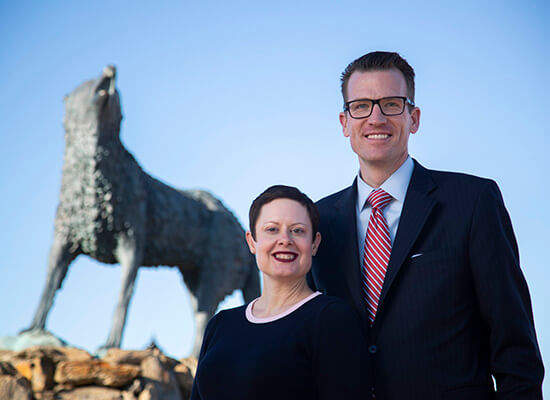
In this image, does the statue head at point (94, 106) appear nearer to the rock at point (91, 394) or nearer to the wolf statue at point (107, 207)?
the wolf statue at point (107, 207)

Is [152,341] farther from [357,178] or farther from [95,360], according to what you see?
[357,178]

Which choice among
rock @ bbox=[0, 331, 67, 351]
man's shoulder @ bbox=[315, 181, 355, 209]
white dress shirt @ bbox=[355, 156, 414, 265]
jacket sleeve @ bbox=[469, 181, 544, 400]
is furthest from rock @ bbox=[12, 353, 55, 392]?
jacket sleeve @ bbox=[469, 181, 544, 400]

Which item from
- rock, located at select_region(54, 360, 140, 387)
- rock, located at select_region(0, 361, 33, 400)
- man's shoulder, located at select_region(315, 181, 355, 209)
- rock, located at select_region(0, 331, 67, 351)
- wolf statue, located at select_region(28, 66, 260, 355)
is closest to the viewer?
man's shoulder, located at select_region(315, 181, 355, 209)

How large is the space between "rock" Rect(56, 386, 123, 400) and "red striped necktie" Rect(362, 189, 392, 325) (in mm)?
4119

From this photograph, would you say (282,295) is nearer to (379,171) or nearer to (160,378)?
(379,171)

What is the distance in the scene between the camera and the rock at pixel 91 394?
5645mm

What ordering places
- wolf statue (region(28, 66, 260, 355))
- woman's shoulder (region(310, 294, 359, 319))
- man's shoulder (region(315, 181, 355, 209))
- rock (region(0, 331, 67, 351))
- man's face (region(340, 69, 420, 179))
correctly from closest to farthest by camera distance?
woman's shoulder (region(310, 294, 359, 319)), man's face (region(340, 69, 420, 179)), man's shoulder (region(315, 181, 355, 209)), rock (region(0, 331, 67, 351)), wolf statue (region(28, 66, 260, 355))

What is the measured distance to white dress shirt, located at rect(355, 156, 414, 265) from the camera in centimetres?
245

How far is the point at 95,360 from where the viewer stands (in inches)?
239

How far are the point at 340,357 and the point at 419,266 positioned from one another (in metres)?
0.43

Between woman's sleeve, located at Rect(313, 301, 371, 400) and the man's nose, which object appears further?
the man's nose

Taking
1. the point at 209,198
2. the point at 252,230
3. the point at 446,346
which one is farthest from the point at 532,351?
the point at 209,198

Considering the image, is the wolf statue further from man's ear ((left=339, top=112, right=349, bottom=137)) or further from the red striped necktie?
the red striped necktie

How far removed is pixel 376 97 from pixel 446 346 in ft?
3.14
